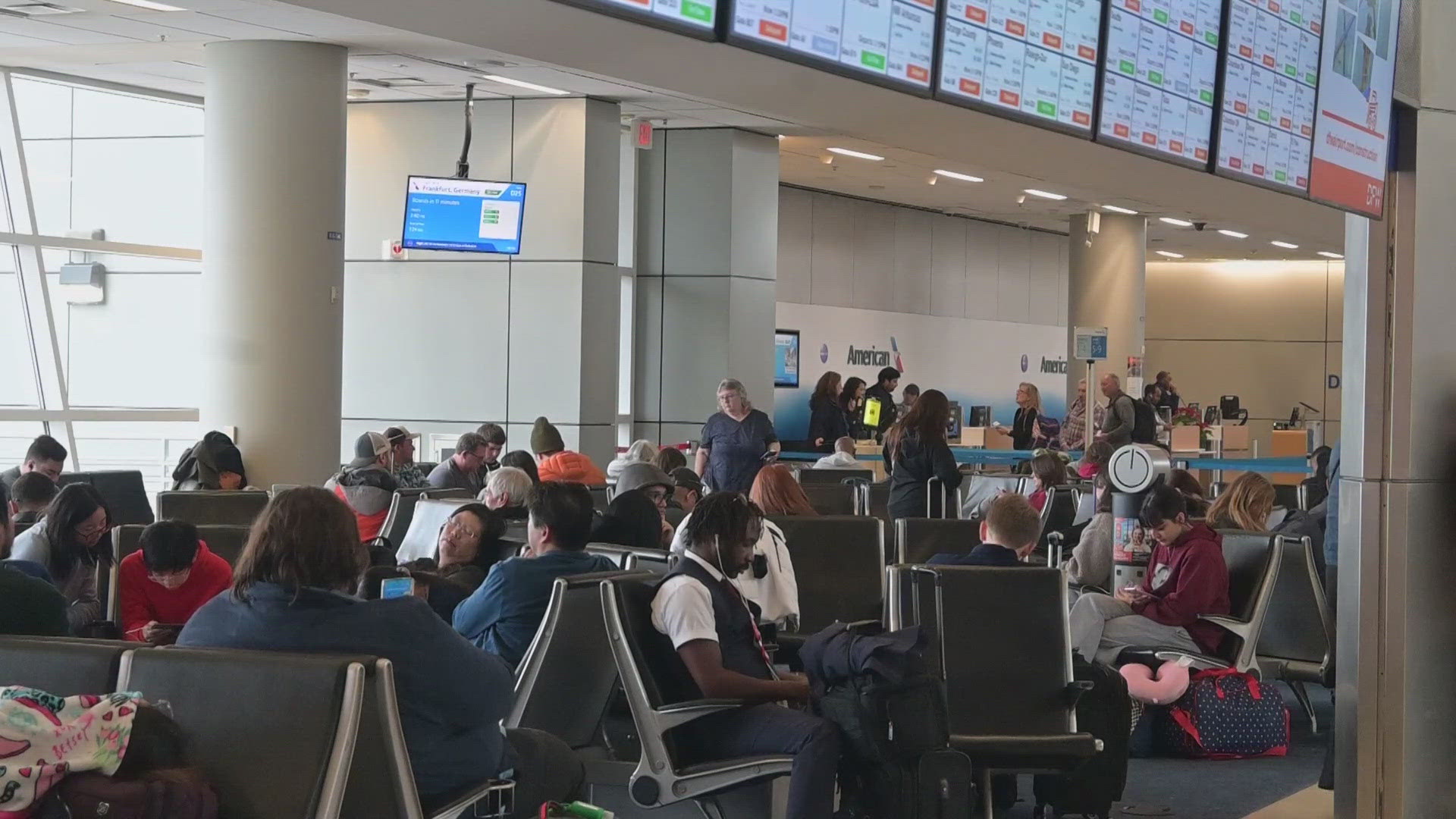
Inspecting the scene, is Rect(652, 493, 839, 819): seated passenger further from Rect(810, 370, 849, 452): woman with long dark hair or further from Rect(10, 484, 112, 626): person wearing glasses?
Rect(810, 370, 849, 452): woman with long dark hair

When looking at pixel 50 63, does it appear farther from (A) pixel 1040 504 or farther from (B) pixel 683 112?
(A) pixel 1040 504

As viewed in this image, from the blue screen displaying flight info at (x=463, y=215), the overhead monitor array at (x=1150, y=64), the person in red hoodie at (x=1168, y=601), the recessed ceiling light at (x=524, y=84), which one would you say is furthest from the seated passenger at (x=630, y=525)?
the blue screen displaying flight info at (x=463, y=215)

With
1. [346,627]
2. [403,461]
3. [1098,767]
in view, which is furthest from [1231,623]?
[403,461]

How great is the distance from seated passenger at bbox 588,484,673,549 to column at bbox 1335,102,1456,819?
9.02 feet

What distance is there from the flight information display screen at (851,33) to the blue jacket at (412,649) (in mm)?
1661

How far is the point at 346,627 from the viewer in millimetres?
3197

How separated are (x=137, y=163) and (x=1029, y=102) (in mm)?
10959

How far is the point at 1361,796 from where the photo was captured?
464cm

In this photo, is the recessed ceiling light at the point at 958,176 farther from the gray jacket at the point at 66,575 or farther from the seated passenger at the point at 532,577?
the seated passenger at the point at 532,577

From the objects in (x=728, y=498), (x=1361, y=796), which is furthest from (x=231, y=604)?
(x=1361, y=796)

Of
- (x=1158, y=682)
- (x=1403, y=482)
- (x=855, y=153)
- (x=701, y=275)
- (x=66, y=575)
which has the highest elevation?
(x=855, y=153)

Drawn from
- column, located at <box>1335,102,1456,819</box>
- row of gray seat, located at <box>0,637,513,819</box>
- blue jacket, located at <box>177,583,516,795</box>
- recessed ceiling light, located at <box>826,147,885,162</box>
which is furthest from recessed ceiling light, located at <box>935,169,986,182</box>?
row of gray seat, located at <box>0,637,513,819</box>

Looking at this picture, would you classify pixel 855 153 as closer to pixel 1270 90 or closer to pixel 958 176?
pixel 958 176

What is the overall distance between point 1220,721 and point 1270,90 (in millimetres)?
2620
